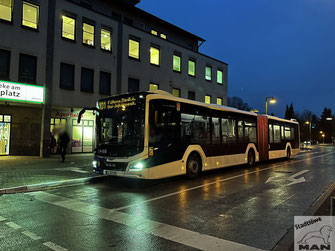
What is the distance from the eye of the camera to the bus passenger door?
16.2 metres

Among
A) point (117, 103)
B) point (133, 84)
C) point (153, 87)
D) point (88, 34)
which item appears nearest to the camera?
point (117, 103)

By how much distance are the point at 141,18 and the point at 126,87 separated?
31.7 feet

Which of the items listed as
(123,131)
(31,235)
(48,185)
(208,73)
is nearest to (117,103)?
(123,131)

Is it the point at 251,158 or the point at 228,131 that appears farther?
the point at 251,158

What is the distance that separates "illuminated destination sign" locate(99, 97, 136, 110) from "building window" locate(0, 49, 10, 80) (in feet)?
33.0

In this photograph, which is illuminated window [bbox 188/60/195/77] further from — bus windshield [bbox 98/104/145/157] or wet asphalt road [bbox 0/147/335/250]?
wet asphalt road [bbox 0/147/335/250]

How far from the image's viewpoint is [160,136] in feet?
29.7

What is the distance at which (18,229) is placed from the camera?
4.98 meters

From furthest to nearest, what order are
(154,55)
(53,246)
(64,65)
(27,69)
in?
(154,55) → (64,65) → (27,69) → (53,246)

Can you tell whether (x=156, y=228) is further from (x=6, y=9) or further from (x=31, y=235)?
(x=6, y=9)

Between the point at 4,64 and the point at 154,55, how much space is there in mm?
13511

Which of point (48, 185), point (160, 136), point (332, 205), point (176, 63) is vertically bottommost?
point (48, 185)

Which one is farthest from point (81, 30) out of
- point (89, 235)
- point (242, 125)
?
point (89, 235)

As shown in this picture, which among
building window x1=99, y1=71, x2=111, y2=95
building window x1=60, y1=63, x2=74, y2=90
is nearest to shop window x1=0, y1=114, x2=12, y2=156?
building window x1=60, y1=63, x2=74, y2=90
